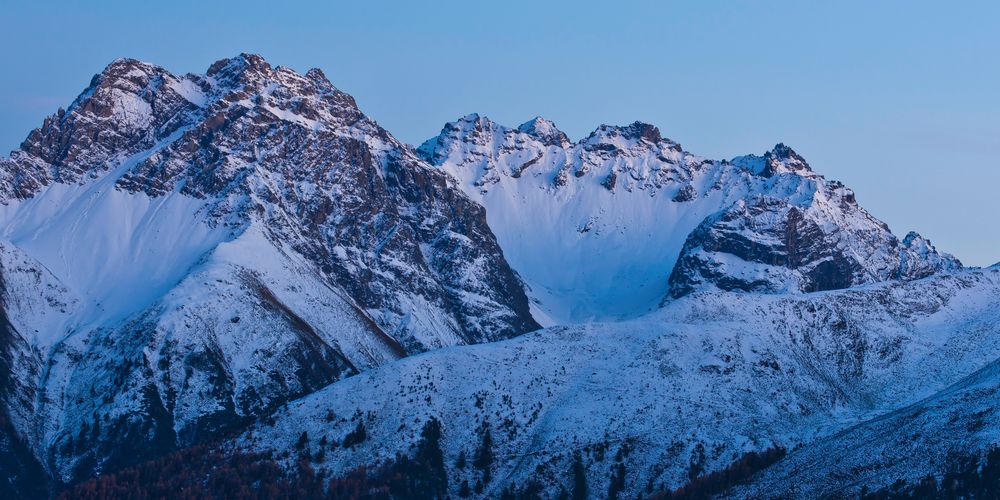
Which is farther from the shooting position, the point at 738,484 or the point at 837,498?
the point at 738,484

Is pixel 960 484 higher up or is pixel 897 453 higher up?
pixel 897 453

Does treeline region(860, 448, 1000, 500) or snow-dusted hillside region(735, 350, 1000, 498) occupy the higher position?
snow-dusted hillside region(735, 350, 1000, 498)

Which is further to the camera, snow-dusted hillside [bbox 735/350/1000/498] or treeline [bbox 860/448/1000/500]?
snow-dusted hillside [bbox 735/350/1000/498]

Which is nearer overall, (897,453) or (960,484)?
(960,484)

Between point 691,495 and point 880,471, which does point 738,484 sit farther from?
point 880,471

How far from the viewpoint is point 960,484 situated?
548 ft

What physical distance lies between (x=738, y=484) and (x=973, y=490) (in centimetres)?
3561

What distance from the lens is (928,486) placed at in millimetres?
169375

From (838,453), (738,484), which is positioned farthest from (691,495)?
(838,453)

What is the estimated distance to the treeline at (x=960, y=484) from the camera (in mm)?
163700

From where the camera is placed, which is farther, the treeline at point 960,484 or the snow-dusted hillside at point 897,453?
the snow-dusted hillside at point 897,453

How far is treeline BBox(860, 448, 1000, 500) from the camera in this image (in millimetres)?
163700

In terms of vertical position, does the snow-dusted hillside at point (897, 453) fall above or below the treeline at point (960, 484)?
above

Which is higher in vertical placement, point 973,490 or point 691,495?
point 691,495
